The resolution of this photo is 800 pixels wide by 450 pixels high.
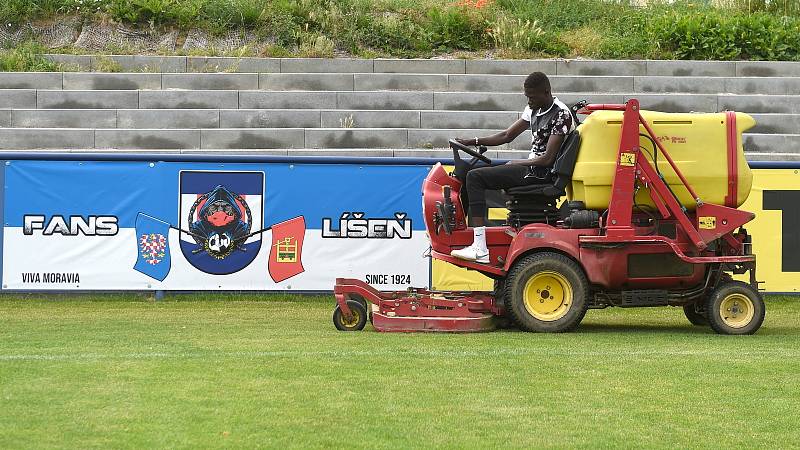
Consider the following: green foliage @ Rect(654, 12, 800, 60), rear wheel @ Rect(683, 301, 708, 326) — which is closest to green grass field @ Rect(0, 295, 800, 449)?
rear wheel @ Rect(683, 301, 708, 326)

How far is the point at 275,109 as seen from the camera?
1991 cm

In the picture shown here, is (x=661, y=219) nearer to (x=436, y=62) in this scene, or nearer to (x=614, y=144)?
(x=614, y=144)

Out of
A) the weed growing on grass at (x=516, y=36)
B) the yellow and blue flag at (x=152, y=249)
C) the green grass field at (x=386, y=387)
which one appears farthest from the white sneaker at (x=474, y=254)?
the weed growing on grass at (x=516, y=36)

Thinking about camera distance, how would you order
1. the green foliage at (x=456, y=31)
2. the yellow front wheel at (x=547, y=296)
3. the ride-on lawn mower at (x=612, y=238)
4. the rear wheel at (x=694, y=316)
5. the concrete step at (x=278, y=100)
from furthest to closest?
the green foliage at (x=456, y=31), the concrete step at (x=278, y=100), the rear wheel at (x=694, y=316), the yellow front wheel at (x=547, y=296), the ride-on lawn mower at (x=612, y=238)

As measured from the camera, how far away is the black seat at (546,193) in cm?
1198

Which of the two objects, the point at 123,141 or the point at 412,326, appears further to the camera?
the point at 123,141

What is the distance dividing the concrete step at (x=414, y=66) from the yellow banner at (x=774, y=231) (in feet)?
21.6

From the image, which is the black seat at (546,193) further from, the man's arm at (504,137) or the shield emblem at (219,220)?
the shield emblem at (219,220)

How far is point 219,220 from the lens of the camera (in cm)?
1485

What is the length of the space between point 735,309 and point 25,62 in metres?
13.9

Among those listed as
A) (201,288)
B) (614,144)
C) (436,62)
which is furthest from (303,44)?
(614,144)

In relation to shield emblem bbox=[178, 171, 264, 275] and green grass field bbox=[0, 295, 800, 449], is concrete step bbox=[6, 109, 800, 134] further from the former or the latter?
green grass field bbox=[0, 295, 800, 449]

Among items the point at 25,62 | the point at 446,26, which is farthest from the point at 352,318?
the point at 446,26

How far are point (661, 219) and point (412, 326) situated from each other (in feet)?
8.48
